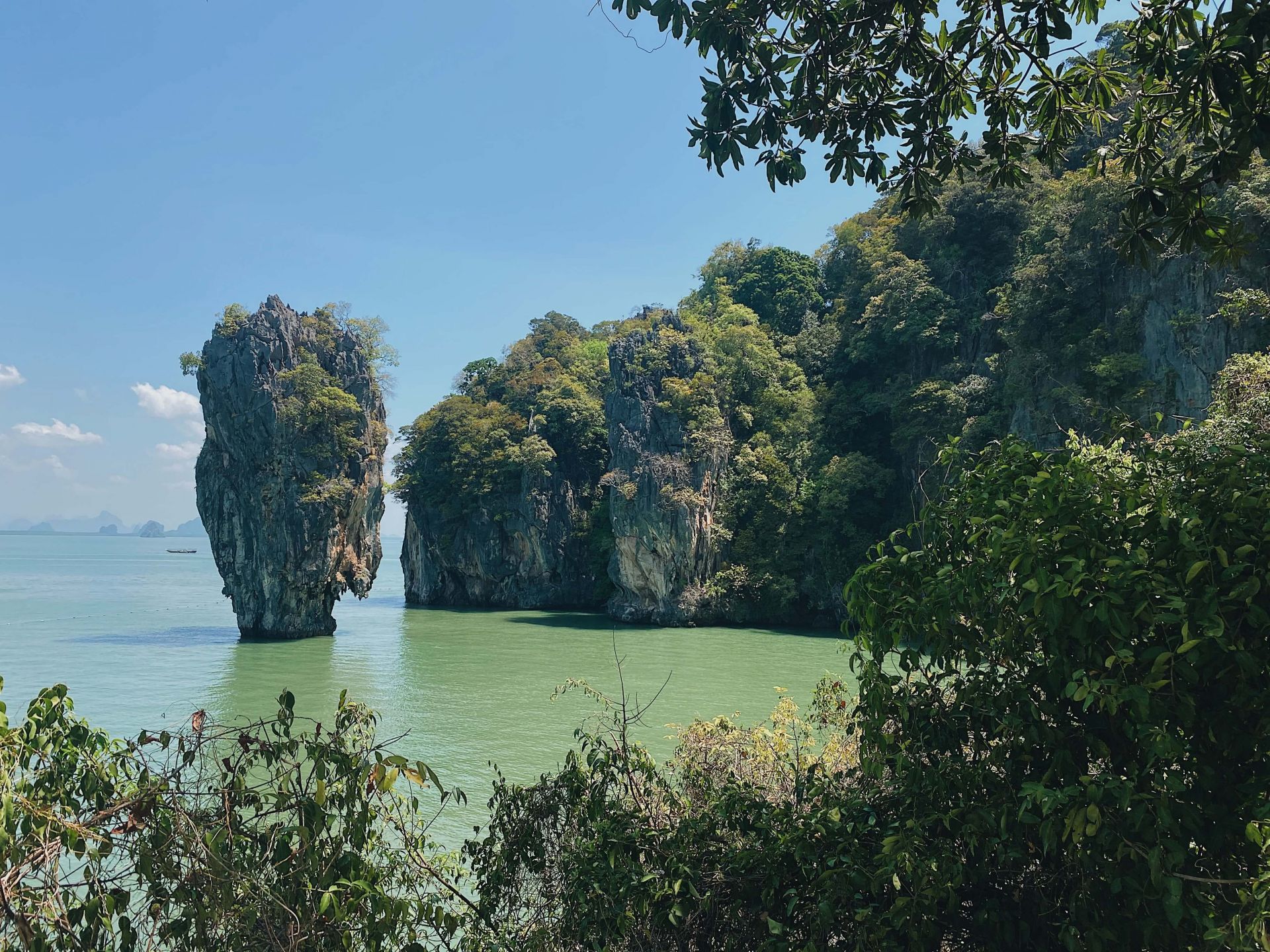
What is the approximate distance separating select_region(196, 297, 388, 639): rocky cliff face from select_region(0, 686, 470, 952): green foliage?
70.2 feet

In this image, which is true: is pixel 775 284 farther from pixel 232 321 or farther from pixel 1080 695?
pixel 1080 695

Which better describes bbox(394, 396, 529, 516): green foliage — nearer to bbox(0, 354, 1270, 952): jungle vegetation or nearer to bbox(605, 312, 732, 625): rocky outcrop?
bbox(605, 312, 732, 625): rocky outcrop

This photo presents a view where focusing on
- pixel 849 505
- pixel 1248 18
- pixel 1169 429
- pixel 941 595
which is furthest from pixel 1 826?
pixel 849 505

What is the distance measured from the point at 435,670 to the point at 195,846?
17.2m

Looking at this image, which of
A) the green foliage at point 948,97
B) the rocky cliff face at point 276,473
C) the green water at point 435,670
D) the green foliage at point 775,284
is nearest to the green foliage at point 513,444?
the green water at point 435,670

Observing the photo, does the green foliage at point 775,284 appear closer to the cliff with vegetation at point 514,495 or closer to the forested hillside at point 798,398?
the forested hillside at point 798,398

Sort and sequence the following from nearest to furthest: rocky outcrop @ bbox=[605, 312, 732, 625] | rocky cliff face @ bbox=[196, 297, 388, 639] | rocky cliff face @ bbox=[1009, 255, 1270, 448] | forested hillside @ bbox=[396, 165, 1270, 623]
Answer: rocky cliff face @ bbox=[1009, 255, 1270, 448] < forested hillside @ bbox=[396, 165, 1270, 623] < rocky cliff face @ bbox=[196, 297, 388, 639] < rocky outcrop @ bbox=[605, 312, 732, 625]

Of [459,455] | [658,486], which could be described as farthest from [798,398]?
[459,455]

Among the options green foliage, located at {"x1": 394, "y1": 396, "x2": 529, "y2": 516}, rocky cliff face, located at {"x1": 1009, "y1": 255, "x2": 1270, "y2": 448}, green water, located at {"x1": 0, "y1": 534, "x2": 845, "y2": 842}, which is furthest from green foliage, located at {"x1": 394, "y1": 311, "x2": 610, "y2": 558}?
rocky cliff face, located at {"x1": 1009, "y1": 255, "x2": 1270, "y2": 448}

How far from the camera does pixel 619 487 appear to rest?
26.6 metres

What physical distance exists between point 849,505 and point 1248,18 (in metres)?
23.9

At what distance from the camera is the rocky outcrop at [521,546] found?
31484 millimetres

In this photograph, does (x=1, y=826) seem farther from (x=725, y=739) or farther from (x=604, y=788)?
(x=725, y=739)

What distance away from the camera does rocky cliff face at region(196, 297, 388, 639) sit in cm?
2255
